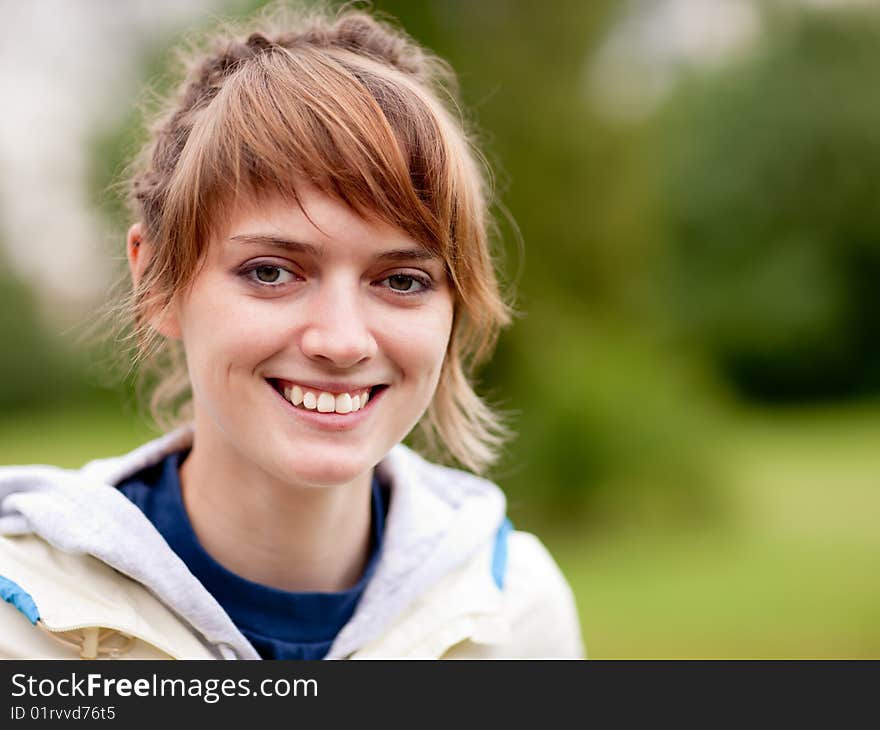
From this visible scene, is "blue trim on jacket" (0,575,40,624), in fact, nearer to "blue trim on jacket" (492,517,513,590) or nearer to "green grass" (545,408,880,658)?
"blue trim on jacket" (492,517,513,590)

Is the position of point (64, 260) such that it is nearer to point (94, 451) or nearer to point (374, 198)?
point (94, 451)

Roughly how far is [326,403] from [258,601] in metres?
0.51

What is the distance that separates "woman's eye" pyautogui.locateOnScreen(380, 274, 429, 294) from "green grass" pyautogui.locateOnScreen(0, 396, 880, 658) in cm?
467

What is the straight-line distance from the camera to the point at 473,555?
2541 mm

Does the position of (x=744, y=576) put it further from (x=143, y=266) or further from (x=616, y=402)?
(x=143, y=266)

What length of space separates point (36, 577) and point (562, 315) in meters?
6.82

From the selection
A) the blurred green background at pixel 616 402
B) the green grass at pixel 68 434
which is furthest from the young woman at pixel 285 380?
the green grass at pixel 68 434

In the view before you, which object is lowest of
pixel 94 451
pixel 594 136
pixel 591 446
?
pixel 591 446

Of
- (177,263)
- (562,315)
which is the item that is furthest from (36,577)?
(562,315)

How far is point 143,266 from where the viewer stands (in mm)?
2340

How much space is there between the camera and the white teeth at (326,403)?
2.09 m

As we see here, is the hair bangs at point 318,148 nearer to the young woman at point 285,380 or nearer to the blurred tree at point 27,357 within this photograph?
the young woman at point 285,380

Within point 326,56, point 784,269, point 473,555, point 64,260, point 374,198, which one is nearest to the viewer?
point 374,198

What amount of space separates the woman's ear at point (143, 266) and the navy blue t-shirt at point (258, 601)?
37cm
